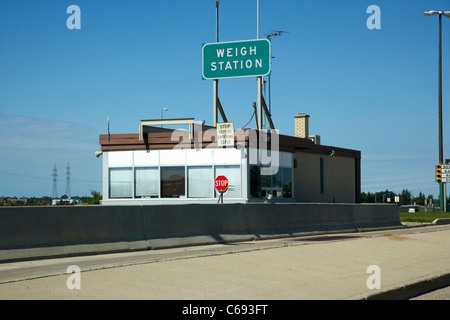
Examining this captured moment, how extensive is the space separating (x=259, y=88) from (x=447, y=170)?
19998 mm

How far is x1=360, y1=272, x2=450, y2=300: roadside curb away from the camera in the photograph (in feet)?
31.2

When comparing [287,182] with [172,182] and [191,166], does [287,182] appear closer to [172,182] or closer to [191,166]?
[191,166]

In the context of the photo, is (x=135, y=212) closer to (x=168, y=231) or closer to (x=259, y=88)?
(x=168, y=231)

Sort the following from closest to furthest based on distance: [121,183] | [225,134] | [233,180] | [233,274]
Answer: [233,274]
[225,134]
[233,180]
[121,183]

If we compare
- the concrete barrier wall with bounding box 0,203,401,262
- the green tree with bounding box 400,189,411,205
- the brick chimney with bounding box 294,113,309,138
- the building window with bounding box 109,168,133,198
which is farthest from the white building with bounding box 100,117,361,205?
the green tree with bounding box 400,189,411,205

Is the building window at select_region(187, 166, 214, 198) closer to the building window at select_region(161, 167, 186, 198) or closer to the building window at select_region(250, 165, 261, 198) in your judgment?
the building window at select_region(161, 167, 186, 198)

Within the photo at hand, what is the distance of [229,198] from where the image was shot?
34750 mm

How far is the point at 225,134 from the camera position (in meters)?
32.9

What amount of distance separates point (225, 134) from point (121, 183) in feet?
26.5

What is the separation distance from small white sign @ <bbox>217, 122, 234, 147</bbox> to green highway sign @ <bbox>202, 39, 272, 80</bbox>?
4.00 meters

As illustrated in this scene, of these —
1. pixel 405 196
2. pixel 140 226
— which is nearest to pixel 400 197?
pixel 405 196

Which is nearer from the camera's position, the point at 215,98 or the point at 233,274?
the point at 233,274

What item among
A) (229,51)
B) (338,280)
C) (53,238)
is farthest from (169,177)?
(338,280)

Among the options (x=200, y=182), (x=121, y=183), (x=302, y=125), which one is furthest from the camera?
(x=302, y=125)
